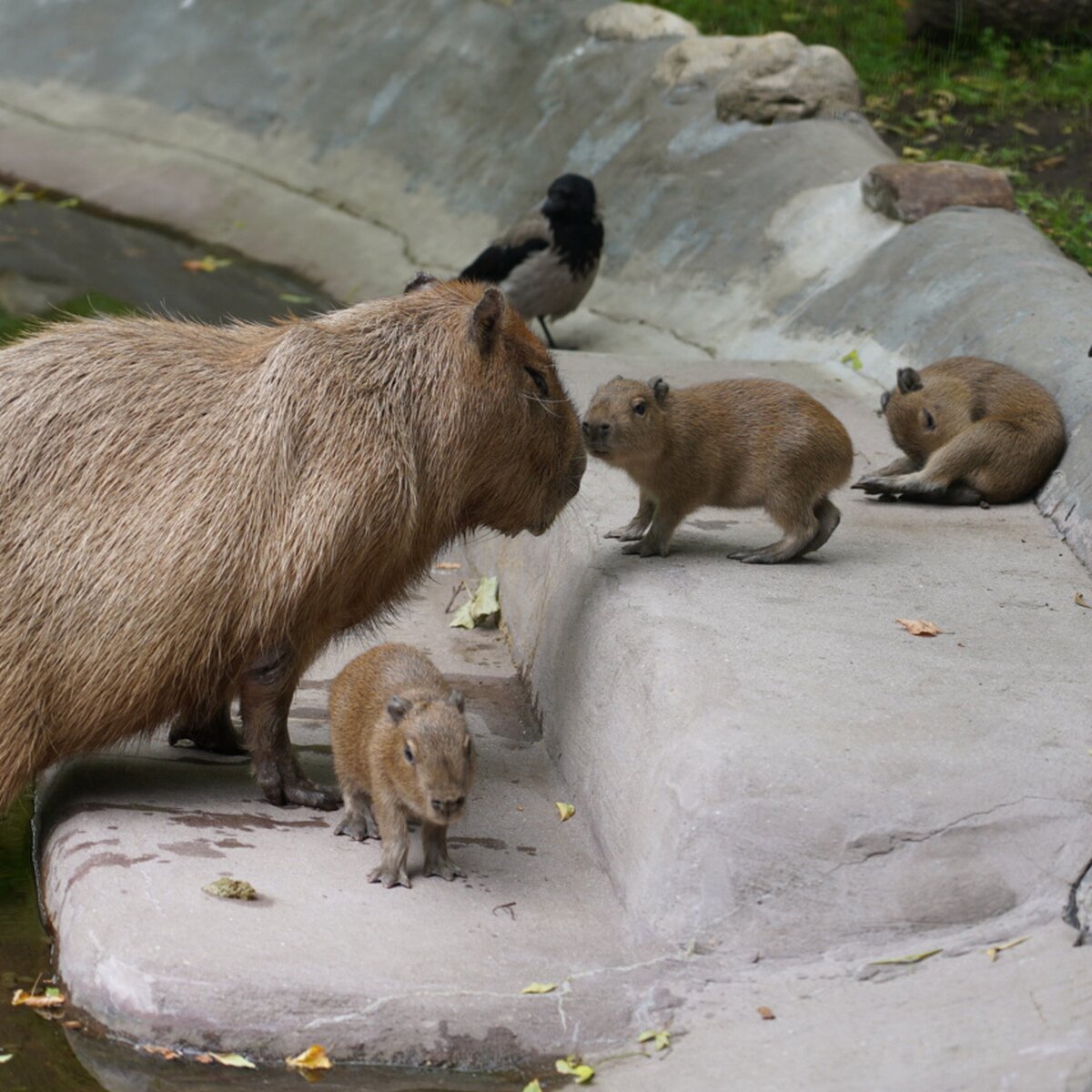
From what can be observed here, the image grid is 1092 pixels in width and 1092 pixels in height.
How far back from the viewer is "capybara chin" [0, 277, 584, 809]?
432 centimetres

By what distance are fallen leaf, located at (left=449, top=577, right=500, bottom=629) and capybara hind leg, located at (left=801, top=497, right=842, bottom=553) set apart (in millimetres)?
1456

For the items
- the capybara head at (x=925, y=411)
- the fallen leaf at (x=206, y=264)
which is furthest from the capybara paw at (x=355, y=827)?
the fallen leaf at (x=206, y=264)

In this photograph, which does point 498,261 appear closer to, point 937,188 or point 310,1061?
point 937,188

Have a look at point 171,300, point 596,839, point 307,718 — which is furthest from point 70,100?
point 596,839

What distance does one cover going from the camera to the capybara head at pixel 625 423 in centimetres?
490

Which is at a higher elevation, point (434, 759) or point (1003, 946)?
point (434, 759)

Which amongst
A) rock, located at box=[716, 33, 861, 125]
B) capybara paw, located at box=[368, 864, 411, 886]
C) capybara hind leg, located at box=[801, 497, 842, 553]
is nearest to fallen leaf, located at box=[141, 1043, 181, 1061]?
capybara paw, located at box=[368, 864, 411, 886]

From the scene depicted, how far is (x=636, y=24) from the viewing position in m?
11.4

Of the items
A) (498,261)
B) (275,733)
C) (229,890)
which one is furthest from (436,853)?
(498,261)

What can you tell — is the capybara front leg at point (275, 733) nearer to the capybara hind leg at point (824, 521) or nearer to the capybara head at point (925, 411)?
the capybara hind leg at point (824, 521)

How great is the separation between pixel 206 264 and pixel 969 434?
22.5 feet

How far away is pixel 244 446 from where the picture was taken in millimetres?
4418

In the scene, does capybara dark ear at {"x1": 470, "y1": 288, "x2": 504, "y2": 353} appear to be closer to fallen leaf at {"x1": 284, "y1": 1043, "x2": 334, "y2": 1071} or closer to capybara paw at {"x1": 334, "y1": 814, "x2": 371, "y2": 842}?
capybara paw at {"x1": 334, "y1": 814, "x2": 371, "y2": 842}

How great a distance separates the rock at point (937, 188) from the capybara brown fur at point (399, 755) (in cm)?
467
